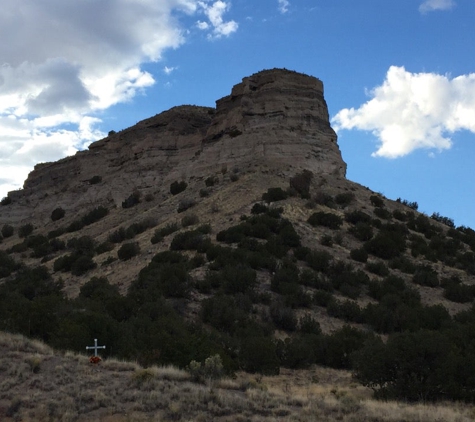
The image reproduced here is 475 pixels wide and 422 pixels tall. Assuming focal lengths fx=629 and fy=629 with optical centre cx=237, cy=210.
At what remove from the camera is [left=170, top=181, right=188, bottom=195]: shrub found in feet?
136

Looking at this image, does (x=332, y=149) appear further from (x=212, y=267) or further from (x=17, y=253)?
(x=17, y=253)

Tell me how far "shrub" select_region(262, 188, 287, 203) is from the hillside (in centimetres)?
8

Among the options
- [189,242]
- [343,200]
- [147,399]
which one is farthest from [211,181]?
[147,399]

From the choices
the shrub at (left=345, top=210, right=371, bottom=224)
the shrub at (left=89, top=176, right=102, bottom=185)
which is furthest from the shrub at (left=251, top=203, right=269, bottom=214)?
the shrub at (left=89, top=176, right=102, bottom=185)

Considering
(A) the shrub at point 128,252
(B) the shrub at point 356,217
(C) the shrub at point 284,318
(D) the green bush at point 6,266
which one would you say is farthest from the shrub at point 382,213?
(D) the green bush at point 6,266

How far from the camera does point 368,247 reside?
32.2 metres

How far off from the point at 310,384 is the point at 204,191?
75.3 feet

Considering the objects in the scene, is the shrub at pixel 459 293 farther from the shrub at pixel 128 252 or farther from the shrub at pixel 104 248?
the shrub at pixel 104 248

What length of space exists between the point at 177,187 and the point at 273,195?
8.78 metres

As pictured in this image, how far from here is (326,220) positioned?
33781 millimetres

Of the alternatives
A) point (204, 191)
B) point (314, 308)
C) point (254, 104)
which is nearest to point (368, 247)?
point (314, 308)

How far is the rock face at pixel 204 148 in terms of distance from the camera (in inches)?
1635

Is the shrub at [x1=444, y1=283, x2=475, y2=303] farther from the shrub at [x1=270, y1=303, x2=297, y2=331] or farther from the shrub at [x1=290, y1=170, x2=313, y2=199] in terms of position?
the shrub at [x1=290, y1=170, x2=313, y2=199]

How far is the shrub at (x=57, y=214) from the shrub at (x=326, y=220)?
2287 cm
